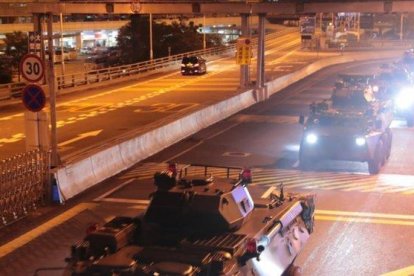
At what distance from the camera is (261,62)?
36.3 m

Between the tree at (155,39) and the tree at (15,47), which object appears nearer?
the tree at (15,47)

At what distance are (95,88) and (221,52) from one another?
38.5 meters

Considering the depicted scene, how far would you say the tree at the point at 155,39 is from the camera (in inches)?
3312

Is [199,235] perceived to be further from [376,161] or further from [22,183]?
[376,161]

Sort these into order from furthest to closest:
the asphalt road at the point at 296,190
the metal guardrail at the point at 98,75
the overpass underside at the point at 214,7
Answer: the metal guardrail at the point at 98,75 → the overpass underside at the point at 214,7 → the asphalt road at the point at 296,190

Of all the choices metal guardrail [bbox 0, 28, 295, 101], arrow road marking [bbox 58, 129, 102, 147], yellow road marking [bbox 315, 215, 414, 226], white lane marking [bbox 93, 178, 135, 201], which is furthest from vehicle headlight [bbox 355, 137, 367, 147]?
metal guardrail [bbox 0, 28, 295, 101]

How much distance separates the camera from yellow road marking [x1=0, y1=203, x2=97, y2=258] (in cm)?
1170

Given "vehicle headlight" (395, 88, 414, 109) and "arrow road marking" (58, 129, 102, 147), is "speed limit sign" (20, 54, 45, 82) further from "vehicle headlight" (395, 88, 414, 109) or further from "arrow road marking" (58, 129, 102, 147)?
"vehicle headlight" (395, 88, 414, 109)

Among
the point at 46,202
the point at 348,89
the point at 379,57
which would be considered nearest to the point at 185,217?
the point at 46,202

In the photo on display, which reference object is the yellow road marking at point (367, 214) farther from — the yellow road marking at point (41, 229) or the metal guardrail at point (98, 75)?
the metal guardrail at point (98, 75)

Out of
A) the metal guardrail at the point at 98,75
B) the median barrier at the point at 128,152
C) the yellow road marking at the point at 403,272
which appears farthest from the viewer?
the metal guardrail at the point at 98,75

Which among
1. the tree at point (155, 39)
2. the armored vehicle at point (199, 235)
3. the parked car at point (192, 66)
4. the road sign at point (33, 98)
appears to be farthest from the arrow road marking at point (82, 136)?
the tree at point (155, 39)

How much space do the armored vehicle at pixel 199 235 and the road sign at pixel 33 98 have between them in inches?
234

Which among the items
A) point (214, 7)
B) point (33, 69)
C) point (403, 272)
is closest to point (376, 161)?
point (403, 272)
